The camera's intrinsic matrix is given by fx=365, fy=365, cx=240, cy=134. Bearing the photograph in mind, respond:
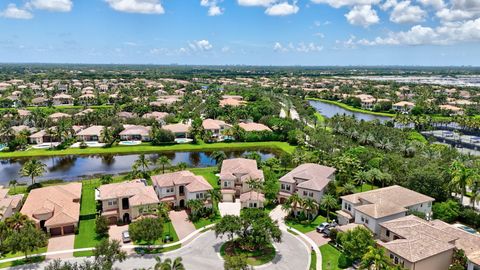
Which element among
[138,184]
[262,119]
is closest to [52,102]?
[262,119]

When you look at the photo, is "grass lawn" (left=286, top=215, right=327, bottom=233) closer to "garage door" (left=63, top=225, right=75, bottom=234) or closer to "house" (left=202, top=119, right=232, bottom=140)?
"garage door" (left=63, top=225, right=75, bottom=234)

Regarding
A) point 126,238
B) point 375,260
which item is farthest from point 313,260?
point 126,238

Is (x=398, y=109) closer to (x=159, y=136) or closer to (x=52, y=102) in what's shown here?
(x=159, y=136)

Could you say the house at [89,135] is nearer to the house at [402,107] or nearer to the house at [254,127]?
the house at [254,127]

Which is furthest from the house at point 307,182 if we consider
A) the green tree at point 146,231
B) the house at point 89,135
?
the house at point 89,135

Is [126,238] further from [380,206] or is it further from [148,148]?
[148,148]
